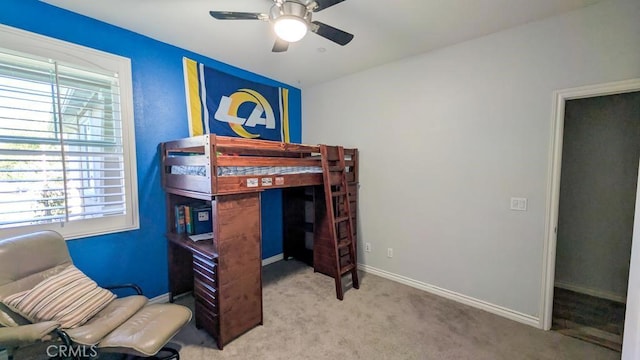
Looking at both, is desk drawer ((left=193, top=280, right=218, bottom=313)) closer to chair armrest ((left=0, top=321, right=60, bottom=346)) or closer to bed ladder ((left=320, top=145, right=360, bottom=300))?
chair armrest ((left=0, top=321, right=60, bottom=346))

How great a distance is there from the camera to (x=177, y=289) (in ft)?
9.16

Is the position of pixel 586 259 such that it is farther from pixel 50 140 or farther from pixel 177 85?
pixel 50 140

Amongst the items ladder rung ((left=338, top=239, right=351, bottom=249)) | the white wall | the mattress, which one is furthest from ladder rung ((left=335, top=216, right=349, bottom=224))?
the mattress

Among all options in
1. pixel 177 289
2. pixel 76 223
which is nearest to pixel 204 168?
pixel 76 223

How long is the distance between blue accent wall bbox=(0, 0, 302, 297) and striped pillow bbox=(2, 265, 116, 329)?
1.72 ft

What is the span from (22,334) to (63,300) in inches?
13.9

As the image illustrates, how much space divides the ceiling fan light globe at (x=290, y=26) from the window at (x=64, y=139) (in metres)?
1.68

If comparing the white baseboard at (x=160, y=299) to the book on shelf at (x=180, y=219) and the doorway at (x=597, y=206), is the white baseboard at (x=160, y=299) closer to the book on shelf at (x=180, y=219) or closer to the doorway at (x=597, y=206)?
the book on shelf at (x=180, y=219)

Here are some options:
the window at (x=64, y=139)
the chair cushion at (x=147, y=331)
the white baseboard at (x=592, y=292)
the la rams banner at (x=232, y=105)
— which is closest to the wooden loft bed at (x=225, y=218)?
the chair cushion at (x=147, y=331)

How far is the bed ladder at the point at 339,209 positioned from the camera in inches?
115

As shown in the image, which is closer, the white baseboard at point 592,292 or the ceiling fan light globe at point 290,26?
the ceiling fan light globe at point 290,26

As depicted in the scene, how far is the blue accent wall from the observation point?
7.22 feet

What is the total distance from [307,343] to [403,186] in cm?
199

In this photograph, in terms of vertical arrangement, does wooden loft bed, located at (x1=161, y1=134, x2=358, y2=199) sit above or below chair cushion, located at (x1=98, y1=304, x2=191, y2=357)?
above
